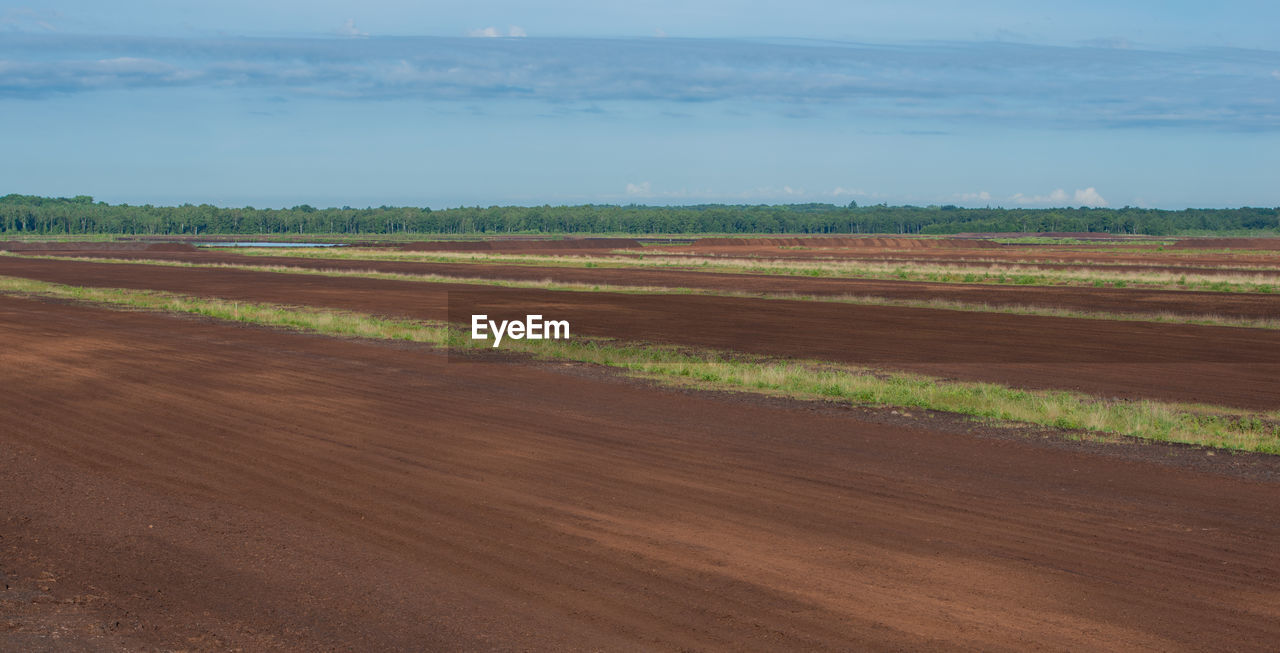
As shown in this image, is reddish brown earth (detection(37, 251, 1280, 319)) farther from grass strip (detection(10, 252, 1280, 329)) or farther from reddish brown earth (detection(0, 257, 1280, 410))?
reddish brown earth (detection(0, 257, 1280, 410))

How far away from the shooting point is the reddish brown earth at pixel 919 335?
21.4m

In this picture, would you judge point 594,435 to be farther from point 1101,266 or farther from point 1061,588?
point 1101,266

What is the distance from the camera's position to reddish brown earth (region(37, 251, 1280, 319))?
4100 centimetres

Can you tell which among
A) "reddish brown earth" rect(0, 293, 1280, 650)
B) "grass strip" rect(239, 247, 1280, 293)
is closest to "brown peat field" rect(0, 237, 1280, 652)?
"reddish brown earth" rect(0, 293, 1280, 650)

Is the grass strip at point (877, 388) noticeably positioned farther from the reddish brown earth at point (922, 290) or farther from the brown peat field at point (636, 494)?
the reddish brown earth at point (922, 290)

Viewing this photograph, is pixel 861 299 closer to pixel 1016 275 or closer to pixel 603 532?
pixel 1016 275

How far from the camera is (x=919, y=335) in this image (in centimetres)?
2988

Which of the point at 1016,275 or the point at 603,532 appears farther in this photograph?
the point at 1016,275

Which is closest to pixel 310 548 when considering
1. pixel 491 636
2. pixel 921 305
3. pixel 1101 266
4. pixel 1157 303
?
pixel 491 636

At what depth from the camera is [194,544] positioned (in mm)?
9086

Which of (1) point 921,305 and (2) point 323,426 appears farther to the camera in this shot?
(1) point 921,305

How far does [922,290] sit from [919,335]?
71.1 feet

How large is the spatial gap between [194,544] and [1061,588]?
6.73 metres

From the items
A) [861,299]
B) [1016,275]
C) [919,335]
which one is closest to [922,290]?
[861,299]
